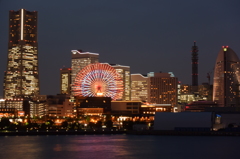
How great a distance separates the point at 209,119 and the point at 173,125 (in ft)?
34.3

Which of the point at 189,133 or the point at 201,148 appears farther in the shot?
the point at 189,133

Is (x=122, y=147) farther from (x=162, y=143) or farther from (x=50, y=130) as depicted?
(x=50, y=130)

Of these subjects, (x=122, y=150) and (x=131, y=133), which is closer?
(x=122, y=150)

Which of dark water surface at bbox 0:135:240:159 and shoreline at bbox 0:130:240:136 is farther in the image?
shoreline at bbox 0:130:240:136

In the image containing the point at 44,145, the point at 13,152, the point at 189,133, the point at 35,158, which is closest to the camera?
the point at 35,158

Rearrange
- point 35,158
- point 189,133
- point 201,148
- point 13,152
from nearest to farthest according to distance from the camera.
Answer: point 35,158 < point 13,152 < point 201,148 < point 189,133

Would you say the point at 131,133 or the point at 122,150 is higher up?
the point at 131,133

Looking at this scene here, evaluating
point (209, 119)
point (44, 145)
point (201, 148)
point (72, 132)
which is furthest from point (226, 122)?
point (44, 145)

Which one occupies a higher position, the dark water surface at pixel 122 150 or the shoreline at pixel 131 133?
the shoreline at pixel 131 133

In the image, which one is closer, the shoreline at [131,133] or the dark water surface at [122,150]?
the dark water surface at [122,150]

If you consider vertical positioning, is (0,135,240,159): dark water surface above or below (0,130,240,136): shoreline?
below

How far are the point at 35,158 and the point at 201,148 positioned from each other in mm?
35406

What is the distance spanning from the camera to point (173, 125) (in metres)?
161

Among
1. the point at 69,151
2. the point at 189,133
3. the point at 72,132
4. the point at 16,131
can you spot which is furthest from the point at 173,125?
the point at 69,151
